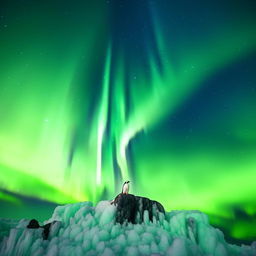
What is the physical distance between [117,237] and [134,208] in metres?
5.41

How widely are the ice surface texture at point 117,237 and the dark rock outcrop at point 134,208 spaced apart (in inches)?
25.3

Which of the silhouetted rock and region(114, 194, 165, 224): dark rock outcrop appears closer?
the silhouetted rock

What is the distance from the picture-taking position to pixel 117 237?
24375 mm

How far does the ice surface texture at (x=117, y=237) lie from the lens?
21.5 meters

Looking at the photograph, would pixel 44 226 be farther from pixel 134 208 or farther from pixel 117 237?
pixel 134 208

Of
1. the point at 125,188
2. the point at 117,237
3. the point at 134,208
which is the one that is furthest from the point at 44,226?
the point at 125,188

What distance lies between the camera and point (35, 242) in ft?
77.4

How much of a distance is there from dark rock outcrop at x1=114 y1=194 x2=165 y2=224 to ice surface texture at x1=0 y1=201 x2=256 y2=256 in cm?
64

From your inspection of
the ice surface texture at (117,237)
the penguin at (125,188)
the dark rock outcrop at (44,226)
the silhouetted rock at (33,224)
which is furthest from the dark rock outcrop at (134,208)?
the silhouetted rock at (33,224)

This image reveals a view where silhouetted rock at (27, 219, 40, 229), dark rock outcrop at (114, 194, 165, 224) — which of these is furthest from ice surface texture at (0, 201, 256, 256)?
silhouetted rock at (27, 219, 40, 229)

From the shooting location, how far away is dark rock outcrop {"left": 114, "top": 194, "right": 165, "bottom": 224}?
28094 millimetres

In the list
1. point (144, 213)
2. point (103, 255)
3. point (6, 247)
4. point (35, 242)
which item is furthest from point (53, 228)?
point (144, 213)

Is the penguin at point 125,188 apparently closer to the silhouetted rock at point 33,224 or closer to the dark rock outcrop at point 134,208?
the dark rock outcrop at point 134,208

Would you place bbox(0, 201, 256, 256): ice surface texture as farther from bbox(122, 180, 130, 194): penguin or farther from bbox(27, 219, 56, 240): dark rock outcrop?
bbox(122, 180, 130, 194): penguin
